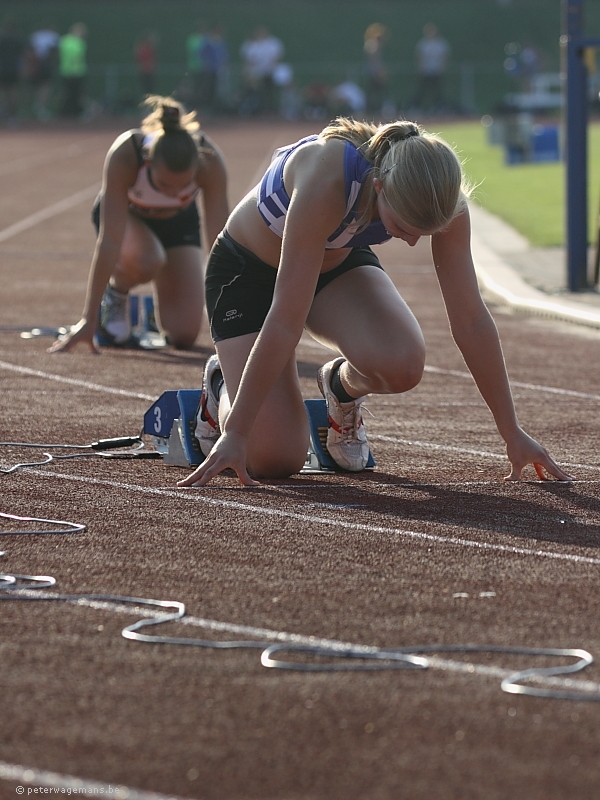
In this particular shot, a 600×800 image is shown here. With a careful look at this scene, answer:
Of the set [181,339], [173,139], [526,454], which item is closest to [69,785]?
[526,454]

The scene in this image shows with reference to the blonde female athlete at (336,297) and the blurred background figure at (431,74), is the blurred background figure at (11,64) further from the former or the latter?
the blonde female athlete at (336,297)

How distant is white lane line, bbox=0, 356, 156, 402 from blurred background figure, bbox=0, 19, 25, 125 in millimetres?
30497

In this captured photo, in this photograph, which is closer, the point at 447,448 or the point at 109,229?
the point at 447,448

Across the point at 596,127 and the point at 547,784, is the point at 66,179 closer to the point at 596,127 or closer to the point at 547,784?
the point at 596,127

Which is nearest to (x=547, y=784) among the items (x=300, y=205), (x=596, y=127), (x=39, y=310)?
(x=300, y=205)

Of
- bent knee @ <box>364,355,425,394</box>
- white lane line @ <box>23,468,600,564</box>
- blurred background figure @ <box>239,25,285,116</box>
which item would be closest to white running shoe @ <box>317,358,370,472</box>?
bent knee @ <box>364,355,425,394</box>

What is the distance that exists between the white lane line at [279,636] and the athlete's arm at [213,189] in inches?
174

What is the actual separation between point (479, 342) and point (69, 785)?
8.87 feet

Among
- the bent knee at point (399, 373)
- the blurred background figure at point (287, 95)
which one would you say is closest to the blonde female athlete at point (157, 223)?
the bent knee at point (399, 373)

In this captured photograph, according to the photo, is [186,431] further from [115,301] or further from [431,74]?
[431,74]

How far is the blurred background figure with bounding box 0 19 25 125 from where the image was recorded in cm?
3662

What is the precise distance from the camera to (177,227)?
29.5 feet

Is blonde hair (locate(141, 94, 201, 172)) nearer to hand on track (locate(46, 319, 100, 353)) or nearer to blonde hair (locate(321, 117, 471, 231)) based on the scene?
hand on track (locate(46, 319, 100, 353))

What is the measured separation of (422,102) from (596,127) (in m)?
6.68
